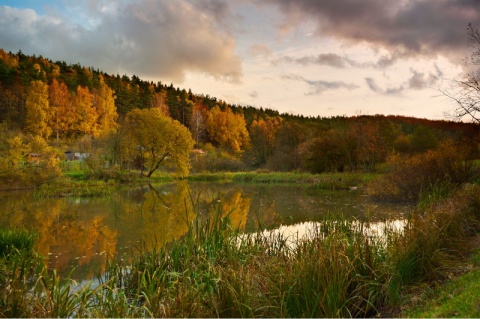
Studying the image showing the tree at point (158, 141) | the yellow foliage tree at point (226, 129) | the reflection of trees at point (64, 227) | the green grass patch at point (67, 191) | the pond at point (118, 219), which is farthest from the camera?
the yellow foliage tree at point (226, 129)

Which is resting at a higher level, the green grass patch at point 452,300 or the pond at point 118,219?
the green grass patch at point 452,300

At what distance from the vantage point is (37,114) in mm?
46156

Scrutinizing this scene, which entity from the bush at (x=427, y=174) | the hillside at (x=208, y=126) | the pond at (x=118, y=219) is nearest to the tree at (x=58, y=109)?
the hillside at (x=208, y=126)

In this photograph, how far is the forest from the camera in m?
27.9

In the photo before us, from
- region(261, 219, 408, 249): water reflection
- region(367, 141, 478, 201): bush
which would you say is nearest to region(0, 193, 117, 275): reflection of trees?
region(261, 219, 408, 249): water reflection

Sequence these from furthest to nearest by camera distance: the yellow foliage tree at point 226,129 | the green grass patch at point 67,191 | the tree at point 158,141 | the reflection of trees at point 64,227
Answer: the yellow foliage tree at point 226,129, the tree at point 158,141, the green grass patch at point 67,191, the reflection of trees at point 64,227

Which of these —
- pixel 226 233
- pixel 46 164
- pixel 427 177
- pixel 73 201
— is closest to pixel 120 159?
pixel 46 164

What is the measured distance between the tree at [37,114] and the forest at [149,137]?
11cm

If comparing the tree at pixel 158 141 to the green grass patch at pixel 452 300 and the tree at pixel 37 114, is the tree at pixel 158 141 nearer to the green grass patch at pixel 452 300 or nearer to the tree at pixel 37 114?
the tree at pixel 37 114

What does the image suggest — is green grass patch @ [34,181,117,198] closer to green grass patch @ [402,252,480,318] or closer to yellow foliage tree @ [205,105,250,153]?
green grass patch @ [402,252,480,318]

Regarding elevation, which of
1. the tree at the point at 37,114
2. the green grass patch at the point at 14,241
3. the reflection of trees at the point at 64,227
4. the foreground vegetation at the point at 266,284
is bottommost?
the reflection of trees at the point at 64,227

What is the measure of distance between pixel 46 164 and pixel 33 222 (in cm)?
1448

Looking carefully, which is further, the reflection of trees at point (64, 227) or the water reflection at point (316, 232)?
the reflection of trees at point (64, 227)

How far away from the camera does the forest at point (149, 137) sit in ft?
91.5
